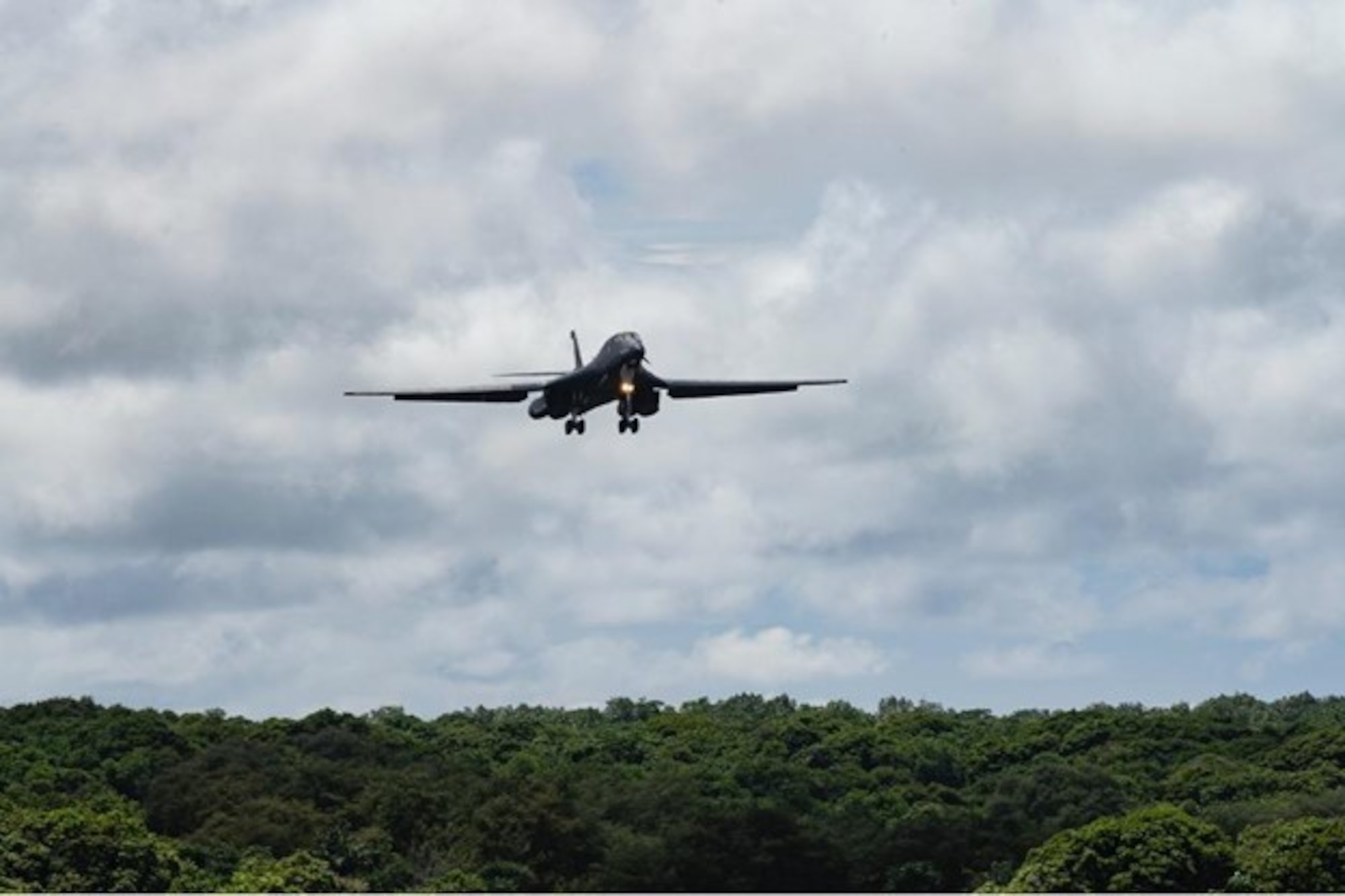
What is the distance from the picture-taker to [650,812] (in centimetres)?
13162

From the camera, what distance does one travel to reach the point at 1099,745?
19150 cm

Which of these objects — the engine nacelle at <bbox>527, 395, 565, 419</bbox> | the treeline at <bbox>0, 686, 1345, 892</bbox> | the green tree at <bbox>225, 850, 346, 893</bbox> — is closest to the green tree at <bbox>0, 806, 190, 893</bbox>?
the treeline at <bbox>0, 686, 1345, 892</bbox>

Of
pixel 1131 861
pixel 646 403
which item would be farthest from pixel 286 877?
pixel 1131 861

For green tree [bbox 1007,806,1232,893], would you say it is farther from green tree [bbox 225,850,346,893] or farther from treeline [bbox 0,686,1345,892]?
green tree [bbox 225,850,346,893]

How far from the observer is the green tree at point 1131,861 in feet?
376

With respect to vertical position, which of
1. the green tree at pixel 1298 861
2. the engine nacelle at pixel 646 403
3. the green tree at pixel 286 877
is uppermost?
the engine nacelle at pixel 646 403

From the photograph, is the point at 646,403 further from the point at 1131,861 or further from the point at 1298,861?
the point at 1298,861

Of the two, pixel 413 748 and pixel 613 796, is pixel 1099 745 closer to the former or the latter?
pixel 413 748

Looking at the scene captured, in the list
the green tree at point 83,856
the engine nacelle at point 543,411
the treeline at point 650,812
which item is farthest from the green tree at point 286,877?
the engine nacelle at point 543,411

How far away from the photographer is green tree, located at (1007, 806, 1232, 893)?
376ft

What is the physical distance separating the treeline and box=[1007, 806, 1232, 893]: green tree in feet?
0.35

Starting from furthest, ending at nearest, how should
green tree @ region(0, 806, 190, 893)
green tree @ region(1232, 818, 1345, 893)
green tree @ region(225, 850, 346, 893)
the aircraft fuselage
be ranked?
1. green tree @ region(0, 806, 190, 893)
2. green tree @ region(225, 850, 346, 893)
3. green tree @ region(1232, 818, 1345, 893)
4. the aircraft fuselage

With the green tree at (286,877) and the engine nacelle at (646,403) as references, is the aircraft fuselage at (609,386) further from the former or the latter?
the green tree at (286,877)

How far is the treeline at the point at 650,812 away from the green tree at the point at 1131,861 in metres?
0.11
